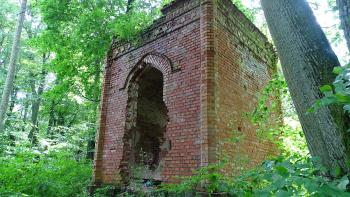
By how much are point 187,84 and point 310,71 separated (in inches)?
182

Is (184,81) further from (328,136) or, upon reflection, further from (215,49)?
(328,136)

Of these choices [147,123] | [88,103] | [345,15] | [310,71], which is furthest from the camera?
[88,103]

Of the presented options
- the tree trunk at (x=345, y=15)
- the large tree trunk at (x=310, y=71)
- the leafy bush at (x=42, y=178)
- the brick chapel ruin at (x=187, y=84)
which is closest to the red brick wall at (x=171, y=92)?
the brick chapel ruin at (x=187, y=84)

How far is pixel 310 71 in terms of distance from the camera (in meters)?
2.48

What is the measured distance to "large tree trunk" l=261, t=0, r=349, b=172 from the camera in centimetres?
229

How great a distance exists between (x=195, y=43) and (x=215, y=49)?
0.59 metres

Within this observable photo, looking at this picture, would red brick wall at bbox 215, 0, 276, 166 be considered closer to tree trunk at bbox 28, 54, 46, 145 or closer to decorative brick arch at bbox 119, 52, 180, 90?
decorative brick arch at bbox 119, 52, 180, 90

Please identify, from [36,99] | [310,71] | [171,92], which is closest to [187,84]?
[171,92]

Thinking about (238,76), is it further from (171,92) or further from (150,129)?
(150,129)

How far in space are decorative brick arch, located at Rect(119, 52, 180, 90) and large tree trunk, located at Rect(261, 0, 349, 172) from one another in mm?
4759

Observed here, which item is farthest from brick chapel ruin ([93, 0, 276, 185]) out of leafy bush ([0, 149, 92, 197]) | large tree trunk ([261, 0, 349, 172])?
large tree trunk ([261, 0, 349, 172])

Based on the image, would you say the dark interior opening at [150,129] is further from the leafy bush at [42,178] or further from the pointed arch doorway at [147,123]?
the leafy bush at [42,178]

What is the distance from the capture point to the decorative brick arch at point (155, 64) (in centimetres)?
763

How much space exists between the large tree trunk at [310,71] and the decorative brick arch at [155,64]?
4759mm
